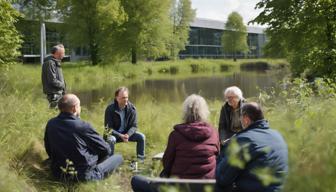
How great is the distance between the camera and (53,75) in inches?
308

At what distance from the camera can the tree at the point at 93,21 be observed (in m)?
34.8

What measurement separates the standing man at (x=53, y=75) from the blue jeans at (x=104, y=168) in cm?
263

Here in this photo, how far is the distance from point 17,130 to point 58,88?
196cm

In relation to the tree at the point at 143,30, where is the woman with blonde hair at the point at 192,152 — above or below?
below

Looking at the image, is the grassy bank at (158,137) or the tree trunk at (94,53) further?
the tree trunk at (94,53)

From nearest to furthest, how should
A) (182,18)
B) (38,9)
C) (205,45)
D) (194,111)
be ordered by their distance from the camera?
(194,111) → (38,9) → (182,18) → (205,45)

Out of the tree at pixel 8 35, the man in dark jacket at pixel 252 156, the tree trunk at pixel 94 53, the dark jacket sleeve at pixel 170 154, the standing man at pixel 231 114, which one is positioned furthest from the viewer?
the tree trunk at pixel 94 53

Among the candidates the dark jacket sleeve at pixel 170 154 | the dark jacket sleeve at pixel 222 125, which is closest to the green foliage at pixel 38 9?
Result: the dark jacket sleeve at pixel 222 125

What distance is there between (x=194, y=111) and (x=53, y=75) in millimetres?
3906

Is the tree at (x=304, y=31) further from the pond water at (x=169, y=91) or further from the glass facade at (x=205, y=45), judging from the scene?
the glass facade at (x=205, y=45)

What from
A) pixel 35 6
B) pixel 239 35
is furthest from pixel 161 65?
pixel 239 35

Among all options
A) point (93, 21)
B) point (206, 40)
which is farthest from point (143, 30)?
point (206, 40)

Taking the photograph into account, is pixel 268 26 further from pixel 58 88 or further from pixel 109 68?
pixel 109 68

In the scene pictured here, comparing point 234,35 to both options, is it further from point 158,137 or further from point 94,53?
point 158,137
